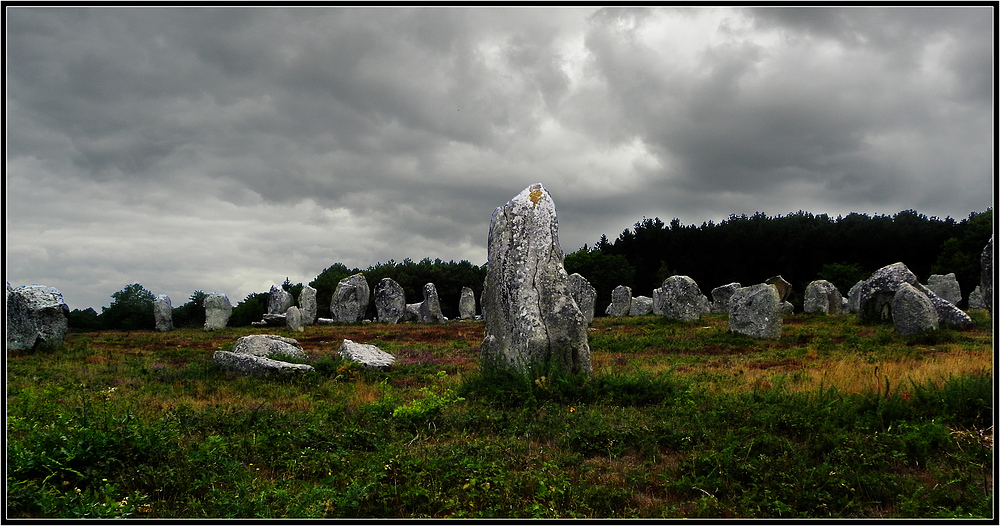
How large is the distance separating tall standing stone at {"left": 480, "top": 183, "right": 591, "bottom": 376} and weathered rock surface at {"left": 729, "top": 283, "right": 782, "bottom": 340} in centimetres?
1138

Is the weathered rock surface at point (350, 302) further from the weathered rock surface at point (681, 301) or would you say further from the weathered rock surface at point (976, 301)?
the weathered rock surface at point (976, 301)

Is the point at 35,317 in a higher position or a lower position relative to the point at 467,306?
higher

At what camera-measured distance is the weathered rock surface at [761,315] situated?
20.6 meters

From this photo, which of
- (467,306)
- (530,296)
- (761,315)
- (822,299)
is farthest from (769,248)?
(530,296)

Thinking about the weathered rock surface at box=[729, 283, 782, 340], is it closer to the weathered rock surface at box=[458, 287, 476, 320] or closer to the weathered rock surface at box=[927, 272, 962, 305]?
the weathered rock surface at box=[927, 272, 962, 305]

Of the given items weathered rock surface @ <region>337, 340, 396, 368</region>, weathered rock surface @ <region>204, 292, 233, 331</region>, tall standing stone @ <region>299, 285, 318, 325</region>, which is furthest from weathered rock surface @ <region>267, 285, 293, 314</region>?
weathered rock surface @ <region>337, 340, 396, 368</region>

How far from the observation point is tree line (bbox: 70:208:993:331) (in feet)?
206

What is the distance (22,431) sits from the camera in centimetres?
721

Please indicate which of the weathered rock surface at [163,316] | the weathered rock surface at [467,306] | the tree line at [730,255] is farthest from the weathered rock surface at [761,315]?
the tree line at [730,255]

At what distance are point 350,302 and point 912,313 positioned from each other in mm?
33042

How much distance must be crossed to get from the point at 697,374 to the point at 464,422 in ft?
19.8

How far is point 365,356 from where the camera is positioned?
1509cm

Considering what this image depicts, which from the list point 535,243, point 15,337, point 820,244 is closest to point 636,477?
point 535,243

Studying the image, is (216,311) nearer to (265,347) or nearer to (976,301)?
(265,347)
